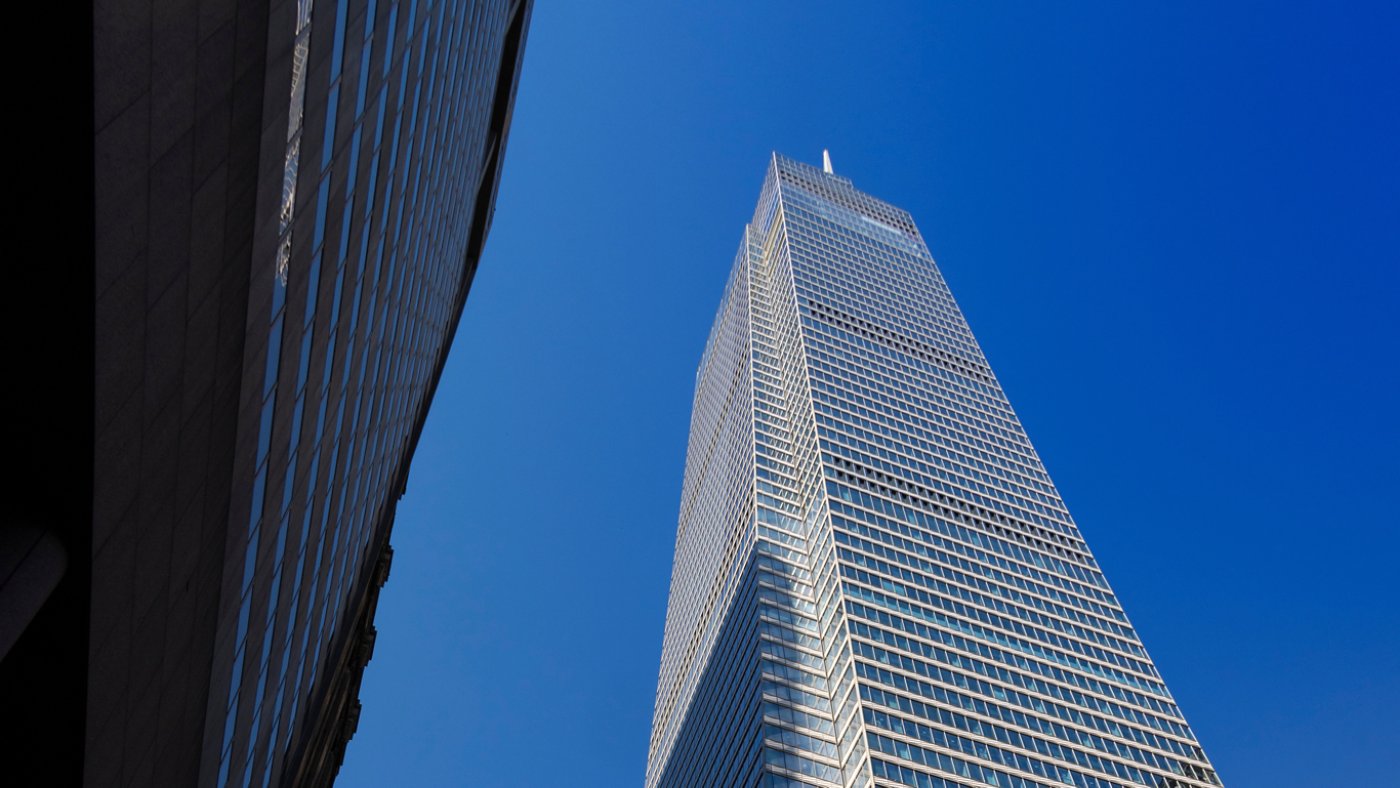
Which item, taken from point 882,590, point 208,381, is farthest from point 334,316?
point 882,590

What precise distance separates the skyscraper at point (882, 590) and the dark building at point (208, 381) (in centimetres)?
4621

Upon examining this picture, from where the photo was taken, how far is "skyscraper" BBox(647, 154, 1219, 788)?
71.0 metres

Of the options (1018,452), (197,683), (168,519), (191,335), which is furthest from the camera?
(1018,452)

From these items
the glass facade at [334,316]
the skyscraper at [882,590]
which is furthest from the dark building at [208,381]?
the skyscraper at [882,590]

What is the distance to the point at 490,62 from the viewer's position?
5156 centimetres

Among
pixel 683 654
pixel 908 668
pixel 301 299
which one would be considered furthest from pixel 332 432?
pixel 683 654

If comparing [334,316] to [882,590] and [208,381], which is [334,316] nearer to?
[208,381]

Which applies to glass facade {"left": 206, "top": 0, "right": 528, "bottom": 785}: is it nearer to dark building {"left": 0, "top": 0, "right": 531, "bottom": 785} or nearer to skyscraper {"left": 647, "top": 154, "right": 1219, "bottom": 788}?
dark building {"left": 0, "top": 0, "right": 531, "bottom": 785}

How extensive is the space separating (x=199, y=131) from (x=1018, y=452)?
117332 millimetres

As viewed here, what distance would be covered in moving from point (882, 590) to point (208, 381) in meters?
73.3

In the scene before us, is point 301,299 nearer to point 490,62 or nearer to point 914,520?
point 490,62

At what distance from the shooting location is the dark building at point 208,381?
38.1 feet

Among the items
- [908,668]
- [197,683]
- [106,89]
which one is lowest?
[197,683]

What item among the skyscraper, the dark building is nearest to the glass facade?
the dark building
